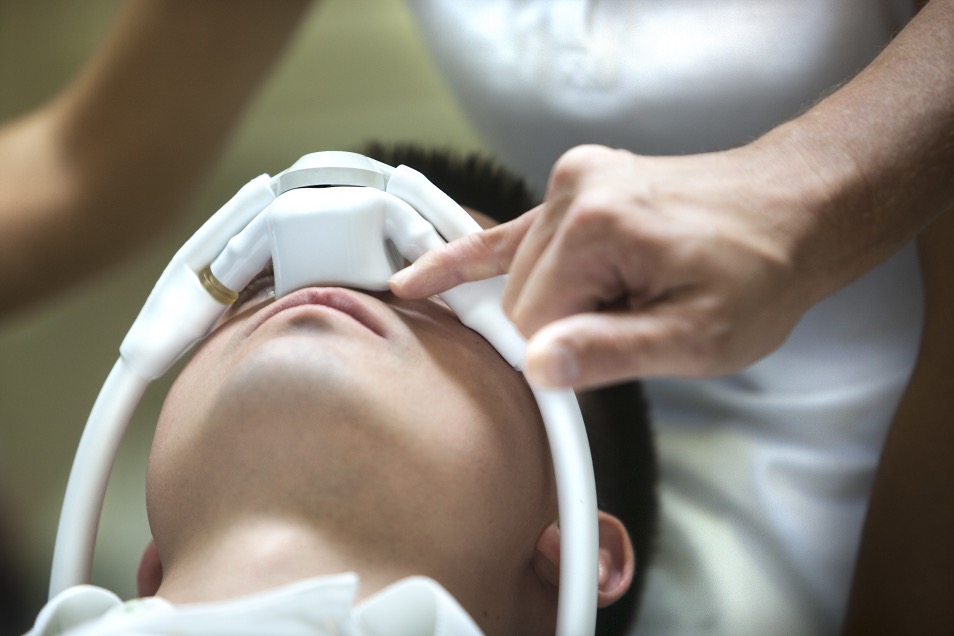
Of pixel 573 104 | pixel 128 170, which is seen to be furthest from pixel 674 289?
pixel 128 170

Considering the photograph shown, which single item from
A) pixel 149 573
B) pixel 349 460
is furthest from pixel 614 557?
pixel 149 573

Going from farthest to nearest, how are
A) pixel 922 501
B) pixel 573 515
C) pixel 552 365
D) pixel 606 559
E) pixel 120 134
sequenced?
pixel 120 134 < pixel 922 501 < pixel 606 559 < pixel 573 515 < pixel 552 365

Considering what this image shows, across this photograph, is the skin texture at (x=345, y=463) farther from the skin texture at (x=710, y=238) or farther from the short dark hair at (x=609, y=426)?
the short dark hair at (x=609, y=426)

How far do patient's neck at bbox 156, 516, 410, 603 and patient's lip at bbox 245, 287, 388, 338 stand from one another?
14cm

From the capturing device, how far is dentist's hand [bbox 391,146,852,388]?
460mm

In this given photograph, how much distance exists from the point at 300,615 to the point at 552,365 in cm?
19

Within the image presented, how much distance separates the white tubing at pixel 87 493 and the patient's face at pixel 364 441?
5cm

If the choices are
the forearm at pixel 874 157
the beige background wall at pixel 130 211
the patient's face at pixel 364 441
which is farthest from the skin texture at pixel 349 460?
the beige background wall at pixel 130 211

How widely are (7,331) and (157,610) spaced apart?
83 cm

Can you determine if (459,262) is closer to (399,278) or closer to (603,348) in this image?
(399,278)

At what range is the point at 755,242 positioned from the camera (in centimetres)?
49

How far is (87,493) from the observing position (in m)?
0.64

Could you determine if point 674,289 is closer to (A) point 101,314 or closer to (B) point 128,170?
A: (B) point 128,170

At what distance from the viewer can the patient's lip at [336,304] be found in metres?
0.61
